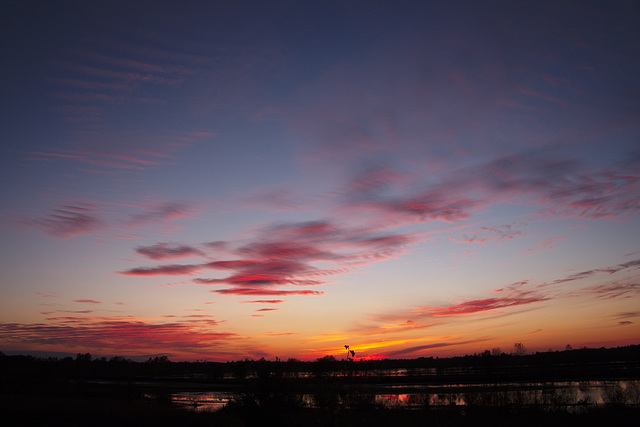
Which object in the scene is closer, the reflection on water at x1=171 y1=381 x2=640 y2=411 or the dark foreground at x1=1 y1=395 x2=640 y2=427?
the dark foreground at x1=1 y1=395 x2=640 y2=427

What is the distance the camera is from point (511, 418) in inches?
892

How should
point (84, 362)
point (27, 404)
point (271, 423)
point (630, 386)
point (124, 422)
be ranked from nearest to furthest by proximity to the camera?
point (271, 423)
point (124, 422)
point (27, 404)
point (630, 386)
point (84, 362)

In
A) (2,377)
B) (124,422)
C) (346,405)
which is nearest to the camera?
(346,405)

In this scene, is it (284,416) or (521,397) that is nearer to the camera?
(284,416)

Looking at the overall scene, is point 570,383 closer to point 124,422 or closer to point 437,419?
point 437,419

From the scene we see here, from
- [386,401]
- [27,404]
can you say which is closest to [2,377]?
[27,404]

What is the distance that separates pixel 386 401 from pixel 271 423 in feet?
75.4

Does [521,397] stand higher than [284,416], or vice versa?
[284,416]

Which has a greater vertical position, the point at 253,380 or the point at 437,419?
the point at 253,380

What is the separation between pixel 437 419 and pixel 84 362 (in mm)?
142728

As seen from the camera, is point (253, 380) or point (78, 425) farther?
point (78, 425)

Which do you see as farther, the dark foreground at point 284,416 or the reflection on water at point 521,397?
the reflection on water at point 521,397

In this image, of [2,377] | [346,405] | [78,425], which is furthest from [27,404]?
[346,405]

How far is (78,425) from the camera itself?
80.0 ft
